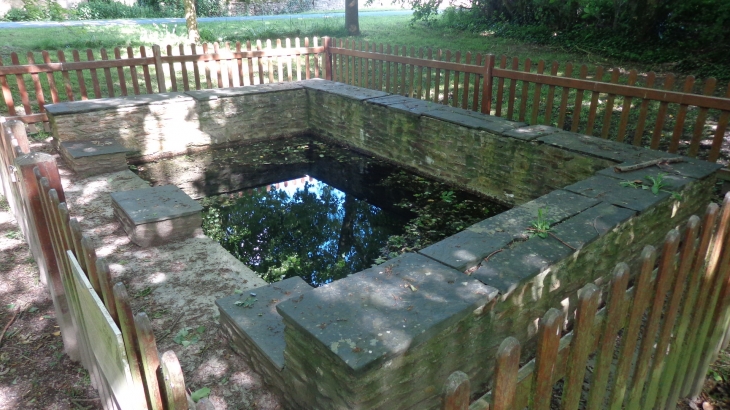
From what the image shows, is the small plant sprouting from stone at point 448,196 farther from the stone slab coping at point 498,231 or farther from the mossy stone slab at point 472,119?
the stone slab coping at point 498,231

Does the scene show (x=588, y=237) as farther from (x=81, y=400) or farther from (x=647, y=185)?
(x=81, y=400)

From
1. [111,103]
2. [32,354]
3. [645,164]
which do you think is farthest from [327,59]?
[32,354]

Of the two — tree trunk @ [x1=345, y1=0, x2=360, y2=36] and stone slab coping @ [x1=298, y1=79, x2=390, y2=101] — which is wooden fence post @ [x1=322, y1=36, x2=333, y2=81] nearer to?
stone slab coping @ [x1=298, y1=79, x2=390, y2=101]

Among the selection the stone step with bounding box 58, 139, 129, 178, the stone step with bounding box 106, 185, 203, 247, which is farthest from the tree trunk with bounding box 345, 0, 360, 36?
the stone step with bounding box 106, 185, 203, 247

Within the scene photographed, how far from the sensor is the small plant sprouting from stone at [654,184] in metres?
3.73

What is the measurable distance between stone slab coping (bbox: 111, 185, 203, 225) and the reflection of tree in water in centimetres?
52

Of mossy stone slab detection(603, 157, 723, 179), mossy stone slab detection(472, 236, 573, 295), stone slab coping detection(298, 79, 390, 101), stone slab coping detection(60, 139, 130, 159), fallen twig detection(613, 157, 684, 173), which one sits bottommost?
stone slab coping detection(60, 139, 130, 159)

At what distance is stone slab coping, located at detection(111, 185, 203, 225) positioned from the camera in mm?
4430

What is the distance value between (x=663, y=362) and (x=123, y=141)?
23.2 ft

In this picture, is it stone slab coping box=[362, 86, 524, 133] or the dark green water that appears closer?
the dark green water

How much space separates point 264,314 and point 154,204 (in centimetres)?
224

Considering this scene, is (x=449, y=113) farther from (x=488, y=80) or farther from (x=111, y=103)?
(x=111, y=103)

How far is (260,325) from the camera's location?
2959mm

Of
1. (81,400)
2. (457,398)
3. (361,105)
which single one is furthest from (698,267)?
(361,105)
